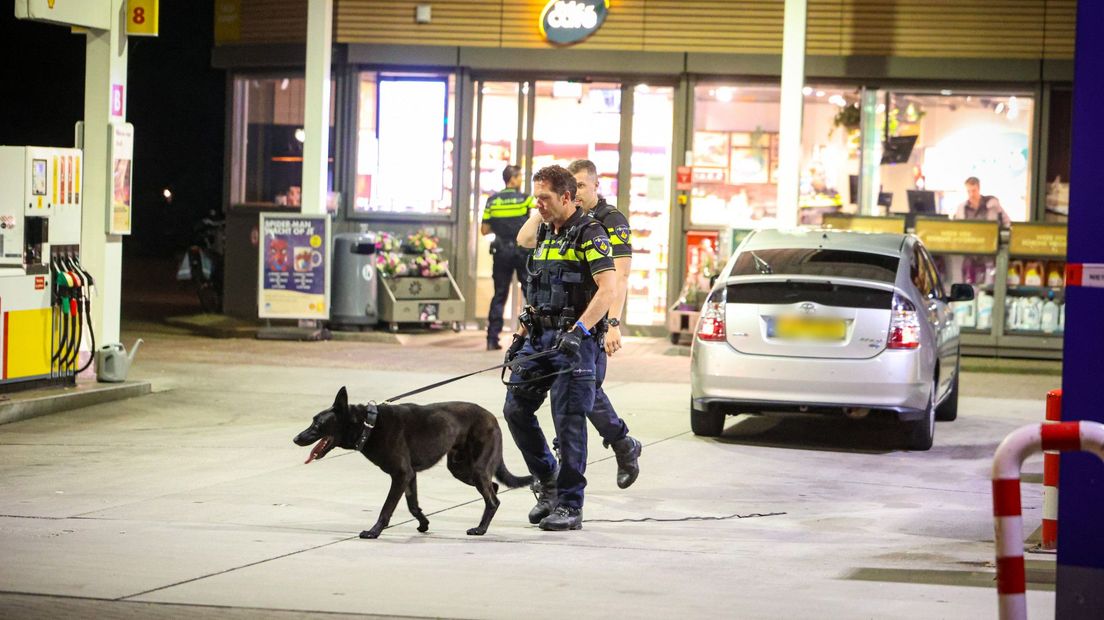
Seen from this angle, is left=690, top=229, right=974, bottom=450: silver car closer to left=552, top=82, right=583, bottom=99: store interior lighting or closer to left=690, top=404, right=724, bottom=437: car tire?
left=690, top=404, right=724, bottom=437: car tire

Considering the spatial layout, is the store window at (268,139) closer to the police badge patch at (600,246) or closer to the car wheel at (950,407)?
the car wheel at (950,407)

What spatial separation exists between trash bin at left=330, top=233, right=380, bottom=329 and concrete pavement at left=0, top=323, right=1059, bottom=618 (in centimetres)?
456

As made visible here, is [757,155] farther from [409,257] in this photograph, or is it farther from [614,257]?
[614,257]

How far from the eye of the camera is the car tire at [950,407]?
1277 centimetres

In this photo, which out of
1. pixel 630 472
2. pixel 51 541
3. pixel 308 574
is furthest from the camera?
pixel 630 472

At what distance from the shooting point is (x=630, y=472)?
9047mm

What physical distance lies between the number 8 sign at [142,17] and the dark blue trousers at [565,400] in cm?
697

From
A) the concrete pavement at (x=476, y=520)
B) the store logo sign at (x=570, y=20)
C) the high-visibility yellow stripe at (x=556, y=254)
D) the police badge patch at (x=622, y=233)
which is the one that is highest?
the store logo sign at (x=570, y=20)

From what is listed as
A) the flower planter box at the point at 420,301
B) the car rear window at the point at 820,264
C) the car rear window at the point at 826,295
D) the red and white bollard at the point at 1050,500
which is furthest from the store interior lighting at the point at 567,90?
the red and white bollard at the point at 1050,500

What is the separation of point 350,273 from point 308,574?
11994 mm

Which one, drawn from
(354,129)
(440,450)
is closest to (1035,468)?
(440,450)

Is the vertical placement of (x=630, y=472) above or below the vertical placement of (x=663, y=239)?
below

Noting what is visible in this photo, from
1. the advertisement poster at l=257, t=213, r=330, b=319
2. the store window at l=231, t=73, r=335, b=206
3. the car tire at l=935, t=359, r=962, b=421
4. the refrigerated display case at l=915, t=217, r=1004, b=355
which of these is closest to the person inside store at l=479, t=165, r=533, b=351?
the advertisement poster at l=257, t=213, r=330, b=319

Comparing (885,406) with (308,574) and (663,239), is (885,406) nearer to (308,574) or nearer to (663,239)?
(308,574)
